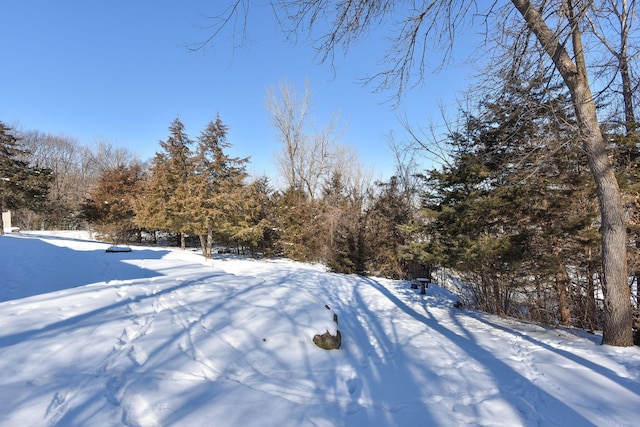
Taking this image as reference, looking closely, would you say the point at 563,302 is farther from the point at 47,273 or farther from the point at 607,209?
the point at 47,273

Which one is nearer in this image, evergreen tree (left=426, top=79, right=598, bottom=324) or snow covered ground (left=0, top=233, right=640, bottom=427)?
snow covered ground (left=0, top=233, right=640, bottom=427)

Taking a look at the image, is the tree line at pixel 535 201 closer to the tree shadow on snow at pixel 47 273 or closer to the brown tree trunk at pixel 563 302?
the brown tree trunk at pixel 563 302

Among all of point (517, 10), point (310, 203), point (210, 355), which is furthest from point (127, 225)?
point (517, 10)

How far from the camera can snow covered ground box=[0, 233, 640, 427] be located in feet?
7.99

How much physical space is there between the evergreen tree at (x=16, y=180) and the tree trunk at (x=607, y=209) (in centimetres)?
2316

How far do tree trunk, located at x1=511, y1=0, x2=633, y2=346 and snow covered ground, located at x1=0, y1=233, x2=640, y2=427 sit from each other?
15.8 inches

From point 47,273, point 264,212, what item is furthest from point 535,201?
point 264,212

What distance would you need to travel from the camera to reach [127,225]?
2108 centimetres

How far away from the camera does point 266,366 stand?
3.42 metres

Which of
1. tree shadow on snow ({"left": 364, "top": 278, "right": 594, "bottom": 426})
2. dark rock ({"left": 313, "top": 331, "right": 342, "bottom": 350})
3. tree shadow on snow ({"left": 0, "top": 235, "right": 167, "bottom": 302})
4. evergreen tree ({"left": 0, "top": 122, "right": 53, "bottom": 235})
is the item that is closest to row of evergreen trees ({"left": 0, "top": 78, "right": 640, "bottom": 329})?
tree shadow on snow ({"left": 364, "top": 278, "right": 594, "bottom": 426})

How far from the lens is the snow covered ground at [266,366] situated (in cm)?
244

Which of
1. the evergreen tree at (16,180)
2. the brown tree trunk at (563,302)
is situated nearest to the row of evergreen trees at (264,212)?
the evergreen tree at (16,180)

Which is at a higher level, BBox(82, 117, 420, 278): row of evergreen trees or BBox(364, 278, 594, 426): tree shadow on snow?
BBox(82, 117, 420, 278): row of evergreen trees

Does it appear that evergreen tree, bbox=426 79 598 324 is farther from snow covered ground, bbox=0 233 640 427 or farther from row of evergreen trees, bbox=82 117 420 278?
row of evergreen trees, bbox=82 117 420 278
